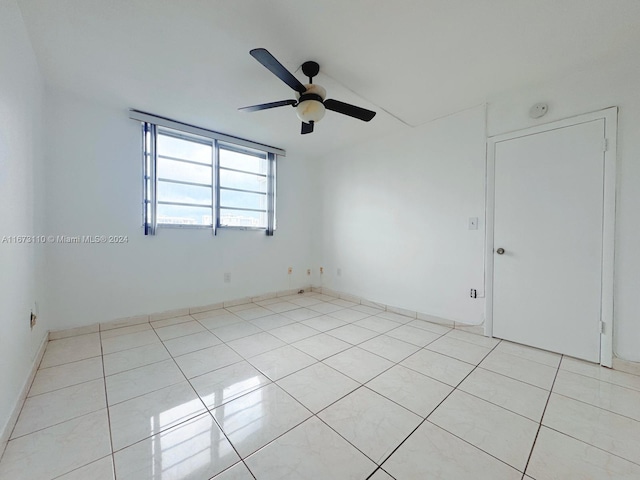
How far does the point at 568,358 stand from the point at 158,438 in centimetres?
317

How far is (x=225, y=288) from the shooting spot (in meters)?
3.65

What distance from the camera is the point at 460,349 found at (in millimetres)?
2352

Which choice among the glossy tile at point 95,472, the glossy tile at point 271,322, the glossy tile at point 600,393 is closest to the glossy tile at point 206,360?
the glossy tile at point 271,322

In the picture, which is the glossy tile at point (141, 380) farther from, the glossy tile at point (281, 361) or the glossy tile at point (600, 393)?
the glossy tile at point (600, 393)

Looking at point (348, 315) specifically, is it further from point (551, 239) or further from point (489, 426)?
point (551, 239)

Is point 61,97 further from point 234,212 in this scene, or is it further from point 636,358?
point 636,358

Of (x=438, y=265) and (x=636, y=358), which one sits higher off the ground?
(x=438, y=265)

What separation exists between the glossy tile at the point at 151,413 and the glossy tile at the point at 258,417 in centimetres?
20

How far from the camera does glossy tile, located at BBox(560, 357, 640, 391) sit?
1.82 meters

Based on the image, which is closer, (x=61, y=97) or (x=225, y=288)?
(x=61, y=97)

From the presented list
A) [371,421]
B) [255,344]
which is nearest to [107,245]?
[255,344]

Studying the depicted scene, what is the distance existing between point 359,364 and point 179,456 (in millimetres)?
1330

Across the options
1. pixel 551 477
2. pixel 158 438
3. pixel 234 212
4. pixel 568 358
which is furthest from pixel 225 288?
pixel 568 358

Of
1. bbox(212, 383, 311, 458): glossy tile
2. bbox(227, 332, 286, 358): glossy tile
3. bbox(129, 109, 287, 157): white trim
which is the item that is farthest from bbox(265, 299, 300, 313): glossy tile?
bbox(129, 109, 287, 157): white trim
